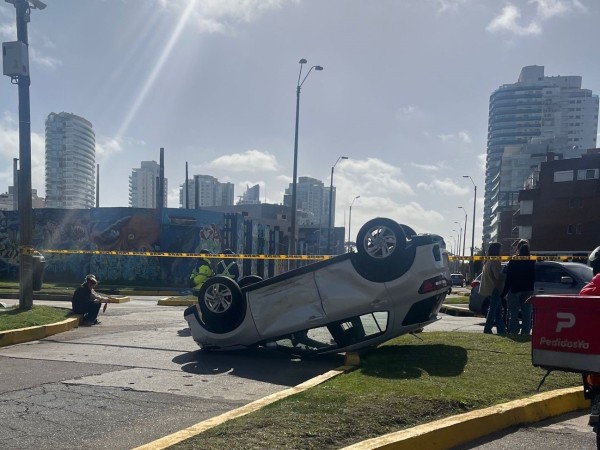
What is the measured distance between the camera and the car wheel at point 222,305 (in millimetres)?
7132

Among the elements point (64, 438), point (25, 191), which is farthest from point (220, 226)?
point (64, 438)

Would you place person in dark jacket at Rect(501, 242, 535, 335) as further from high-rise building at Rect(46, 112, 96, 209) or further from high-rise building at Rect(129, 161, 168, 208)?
high-rise building at Rect(129, 161, 168, 208)

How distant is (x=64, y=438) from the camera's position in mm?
3859

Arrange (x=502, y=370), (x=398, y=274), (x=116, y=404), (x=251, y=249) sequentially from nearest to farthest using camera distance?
1. (x=116, y=404)
2. (x=502, y=370)
3. (x=398, y=274)
4. (x=251, y=249)

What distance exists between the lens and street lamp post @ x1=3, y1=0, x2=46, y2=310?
10.7 metres

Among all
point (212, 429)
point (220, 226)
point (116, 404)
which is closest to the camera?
point (212, 429)

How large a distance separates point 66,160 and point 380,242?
65686 millimetres

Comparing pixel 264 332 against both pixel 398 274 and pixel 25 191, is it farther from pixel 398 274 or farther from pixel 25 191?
pixel 25 191

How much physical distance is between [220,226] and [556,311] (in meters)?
34.0

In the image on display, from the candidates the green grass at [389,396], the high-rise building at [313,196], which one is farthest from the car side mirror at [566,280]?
the high-rise building at [313,196]

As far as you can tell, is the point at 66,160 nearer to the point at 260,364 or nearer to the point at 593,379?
the point at 260,364

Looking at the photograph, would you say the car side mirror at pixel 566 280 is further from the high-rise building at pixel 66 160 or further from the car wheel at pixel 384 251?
the high-rise building at pixel 66 160

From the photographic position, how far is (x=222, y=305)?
7211mm

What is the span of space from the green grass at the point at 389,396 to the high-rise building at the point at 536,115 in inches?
A: 5058
